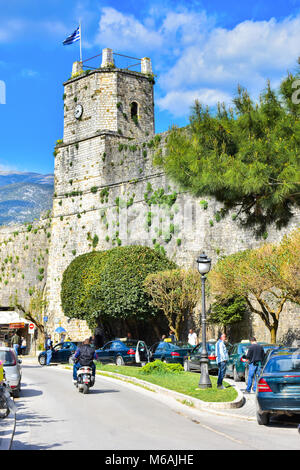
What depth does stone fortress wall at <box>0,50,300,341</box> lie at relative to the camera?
109ft

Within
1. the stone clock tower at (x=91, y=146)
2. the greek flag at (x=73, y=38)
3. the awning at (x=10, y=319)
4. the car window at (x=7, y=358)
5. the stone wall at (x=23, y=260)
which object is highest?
the greek flag at (x=73, y=38)

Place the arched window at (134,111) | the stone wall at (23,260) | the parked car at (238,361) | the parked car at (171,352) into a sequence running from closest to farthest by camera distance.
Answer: the parked car at (238,361) < the parked car at (171,352) < the arched window at (134,111) < the stone wall at (23,260)

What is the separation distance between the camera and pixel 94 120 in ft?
124

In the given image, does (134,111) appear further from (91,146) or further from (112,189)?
(112,189)

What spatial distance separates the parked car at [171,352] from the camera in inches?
896

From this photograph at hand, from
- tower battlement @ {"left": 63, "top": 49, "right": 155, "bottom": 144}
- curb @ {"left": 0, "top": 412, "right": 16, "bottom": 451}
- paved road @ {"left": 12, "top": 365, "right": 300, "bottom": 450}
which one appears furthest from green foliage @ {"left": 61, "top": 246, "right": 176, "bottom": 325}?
curb @ {"left": 0, "top": 412, "right": 16, "bottom": 451}

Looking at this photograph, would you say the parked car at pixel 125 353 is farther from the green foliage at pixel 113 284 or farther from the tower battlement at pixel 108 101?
the tower battlement at pixel 108 101

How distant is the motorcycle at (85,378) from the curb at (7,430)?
170 inches

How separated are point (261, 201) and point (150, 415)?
18.9ft

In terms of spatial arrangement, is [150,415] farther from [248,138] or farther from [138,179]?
[138,179]

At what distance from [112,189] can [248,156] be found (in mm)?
23538

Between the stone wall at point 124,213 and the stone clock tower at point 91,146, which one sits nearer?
the stone wall at point 124,213

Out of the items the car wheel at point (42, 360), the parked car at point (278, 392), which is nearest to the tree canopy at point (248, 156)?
the parked car at point (278, 392)
